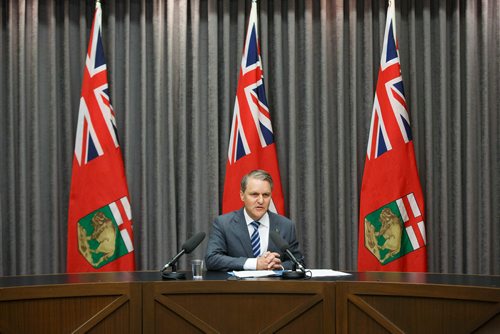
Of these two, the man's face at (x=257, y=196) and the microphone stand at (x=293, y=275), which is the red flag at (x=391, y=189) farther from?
the microphone stand at (x=293, y=275)

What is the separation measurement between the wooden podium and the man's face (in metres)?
0.85

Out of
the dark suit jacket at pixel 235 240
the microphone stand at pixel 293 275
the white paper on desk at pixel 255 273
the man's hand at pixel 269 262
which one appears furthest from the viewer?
the dark suit jacket at pixel 235 240

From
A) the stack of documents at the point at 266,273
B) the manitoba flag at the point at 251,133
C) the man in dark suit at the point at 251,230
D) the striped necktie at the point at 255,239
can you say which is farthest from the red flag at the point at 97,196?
the stack of documents at the point at 266,273

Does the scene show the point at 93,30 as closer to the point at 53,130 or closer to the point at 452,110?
the point at 53,130

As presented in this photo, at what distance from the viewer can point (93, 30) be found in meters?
5.59

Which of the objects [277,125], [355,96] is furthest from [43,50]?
[355,96]

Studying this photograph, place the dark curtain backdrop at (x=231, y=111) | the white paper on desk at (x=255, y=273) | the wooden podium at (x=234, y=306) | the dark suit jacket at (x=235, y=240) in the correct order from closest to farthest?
the wooden podium at (x=234, y=306) < the white paper on desk at (x=255, y=273) < the dark suit jacket at (x=235, y=240) < the dark curtain backdrop at (x=231, y=111)

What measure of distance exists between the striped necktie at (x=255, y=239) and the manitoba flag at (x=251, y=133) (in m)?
1.30

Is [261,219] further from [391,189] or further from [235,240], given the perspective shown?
[391,189]

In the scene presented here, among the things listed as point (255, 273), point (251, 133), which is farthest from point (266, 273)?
point (251, 133)

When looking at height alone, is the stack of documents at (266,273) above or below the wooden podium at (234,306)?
above

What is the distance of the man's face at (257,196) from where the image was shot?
414 cm

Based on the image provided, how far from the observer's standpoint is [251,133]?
5555 mm

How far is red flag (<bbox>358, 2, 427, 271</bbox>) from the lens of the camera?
17.9 feet
